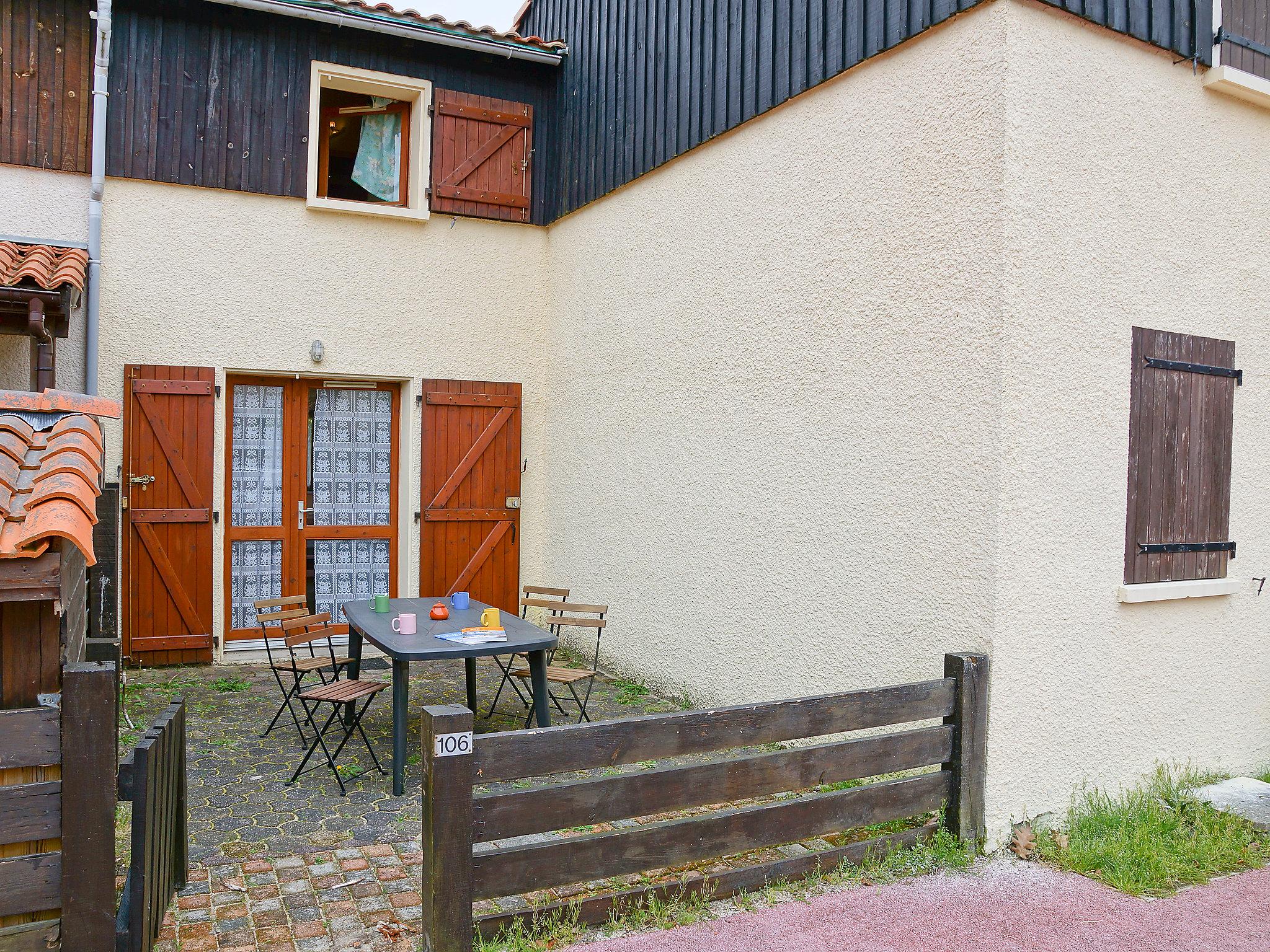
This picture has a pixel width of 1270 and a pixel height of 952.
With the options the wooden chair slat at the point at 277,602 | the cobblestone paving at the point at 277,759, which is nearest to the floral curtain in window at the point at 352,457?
the cobblestone paving at the point at 277,759

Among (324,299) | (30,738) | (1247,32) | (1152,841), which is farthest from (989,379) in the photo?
(324,299)

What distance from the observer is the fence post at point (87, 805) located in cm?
287

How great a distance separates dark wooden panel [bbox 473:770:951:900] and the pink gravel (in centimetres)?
26

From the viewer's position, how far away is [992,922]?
3689mm

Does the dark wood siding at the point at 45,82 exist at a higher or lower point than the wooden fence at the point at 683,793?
higher

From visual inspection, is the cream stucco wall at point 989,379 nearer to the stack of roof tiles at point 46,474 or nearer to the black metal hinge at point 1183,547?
the black metal hinge at point 1183,547

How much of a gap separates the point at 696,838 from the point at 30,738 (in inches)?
92.1

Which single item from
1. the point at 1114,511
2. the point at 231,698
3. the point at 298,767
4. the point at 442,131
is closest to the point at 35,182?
the point at 442,131

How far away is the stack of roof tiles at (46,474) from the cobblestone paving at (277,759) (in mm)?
1939

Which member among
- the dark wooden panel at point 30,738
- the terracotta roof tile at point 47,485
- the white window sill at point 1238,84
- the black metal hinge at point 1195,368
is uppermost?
the white window sill at point 1238,84

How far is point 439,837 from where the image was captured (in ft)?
10.5

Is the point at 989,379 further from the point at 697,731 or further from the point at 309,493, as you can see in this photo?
the point at 309,493

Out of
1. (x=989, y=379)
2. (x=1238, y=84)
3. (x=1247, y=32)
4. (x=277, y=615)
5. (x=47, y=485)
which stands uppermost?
(x=1247, y=32)

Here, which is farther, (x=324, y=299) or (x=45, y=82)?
(x=324, y=299)
